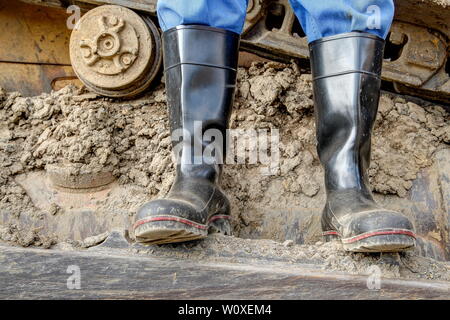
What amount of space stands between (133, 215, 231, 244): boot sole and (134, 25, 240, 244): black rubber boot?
0.40 feet

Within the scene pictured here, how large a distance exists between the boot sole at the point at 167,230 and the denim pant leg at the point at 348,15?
0.64m

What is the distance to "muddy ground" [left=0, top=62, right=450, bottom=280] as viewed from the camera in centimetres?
180

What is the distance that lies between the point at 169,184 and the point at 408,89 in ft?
3.14

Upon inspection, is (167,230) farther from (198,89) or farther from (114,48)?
(114,48)

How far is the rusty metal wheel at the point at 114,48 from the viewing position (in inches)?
71.4

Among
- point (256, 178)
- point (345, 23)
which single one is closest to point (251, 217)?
point (256, 178)

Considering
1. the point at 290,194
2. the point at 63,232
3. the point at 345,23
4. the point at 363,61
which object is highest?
the point at 345,23

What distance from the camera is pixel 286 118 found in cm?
194

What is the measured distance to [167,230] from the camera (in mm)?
Result: 1178

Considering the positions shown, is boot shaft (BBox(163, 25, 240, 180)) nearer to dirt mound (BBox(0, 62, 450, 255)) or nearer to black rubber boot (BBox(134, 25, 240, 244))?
black rubber boot (BBox(134, 25, 240, 244))

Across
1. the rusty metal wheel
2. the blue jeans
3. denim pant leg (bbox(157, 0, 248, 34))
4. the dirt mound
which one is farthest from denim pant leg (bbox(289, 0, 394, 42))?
the rusty metal wheel

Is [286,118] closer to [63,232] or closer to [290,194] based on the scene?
[290,194]

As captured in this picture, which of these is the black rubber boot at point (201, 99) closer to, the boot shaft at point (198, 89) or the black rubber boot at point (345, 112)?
the boot shaft at point (198, 89)

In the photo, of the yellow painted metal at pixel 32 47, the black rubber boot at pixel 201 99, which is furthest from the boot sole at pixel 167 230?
the yellow painted metal at pixel 32 47
